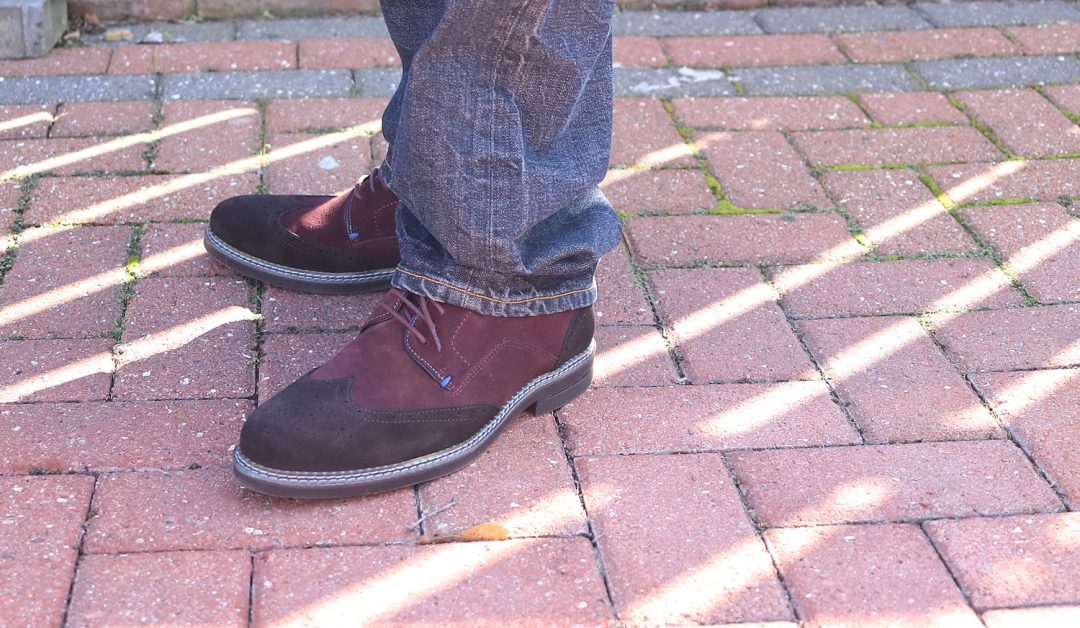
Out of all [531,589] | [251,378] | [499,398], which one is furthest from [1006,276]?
[251,378]

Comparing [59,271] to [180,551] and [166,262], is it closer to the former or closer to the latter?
[166,262]

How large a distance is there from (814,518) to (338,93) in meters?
1.68

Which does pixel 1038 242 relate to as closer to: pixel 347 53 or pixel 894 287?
pixel 894 287

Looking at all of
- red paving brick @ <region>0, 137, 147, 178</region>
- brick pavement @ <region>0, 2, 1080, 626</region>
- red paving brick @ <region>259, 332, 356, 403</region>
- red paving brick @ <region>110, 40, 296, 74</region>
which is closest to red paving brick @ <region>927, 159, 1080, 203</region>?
brick pavement @ <region>0, 2, 1080, 626</region>

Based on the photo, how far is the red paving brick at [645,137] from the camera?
2.50 m

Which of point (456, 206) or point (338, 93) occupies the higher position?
point (456, 206)

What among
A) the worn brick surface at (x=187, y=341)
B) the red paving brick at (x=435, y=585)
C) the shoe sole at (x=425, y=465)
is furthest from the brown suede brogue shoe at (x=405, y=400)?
the worn brick surface at (x=187, y=341)

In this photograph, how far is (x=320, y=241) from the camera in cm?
198

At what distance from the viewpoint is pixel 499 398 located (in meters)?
1.66

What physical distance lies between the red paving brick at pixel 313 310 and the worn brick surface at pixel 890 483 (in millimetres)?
699

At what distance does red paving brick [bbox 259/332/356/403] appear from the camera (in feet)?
5.82

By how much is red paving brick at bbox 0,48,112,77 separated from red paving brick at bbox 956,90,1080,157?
2.12 m

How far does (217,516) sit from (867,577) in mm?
836

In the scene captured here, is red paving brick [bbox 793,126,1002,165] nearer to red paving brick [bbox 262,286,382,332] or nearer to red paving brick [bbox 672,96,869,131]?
red paving brick [bbox 672,96,869,131]
